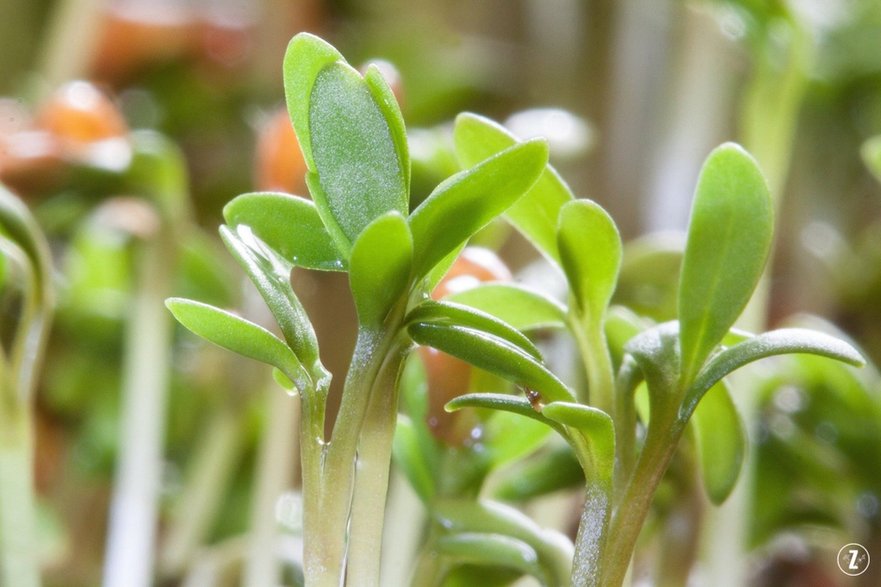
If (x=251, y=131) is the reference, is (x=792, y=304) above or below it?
below

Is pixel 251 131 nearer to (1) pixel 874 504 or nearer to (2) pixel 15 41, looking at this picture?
(2) pixel 15 41

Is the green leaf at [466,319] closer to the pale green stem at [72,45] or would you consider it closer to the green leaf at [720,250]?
the green leaf at [720,250]

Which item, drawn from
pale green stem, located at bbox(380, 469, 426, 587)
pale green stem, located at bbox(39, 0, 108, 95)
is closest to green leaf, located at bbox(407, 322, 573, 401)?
pale green stem, located at bbox(380, 469, 426, 587)

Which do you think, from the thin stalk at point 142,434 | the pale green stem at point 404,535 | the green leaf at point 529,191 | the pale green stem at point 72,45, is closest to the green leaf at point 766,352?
the green leaf at point 529,191

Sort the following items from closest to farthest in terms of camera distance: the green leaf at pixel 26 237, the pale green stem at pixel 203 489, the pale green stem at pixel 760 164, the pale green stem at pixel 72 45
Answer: the green leaf at pixel 26 237, the pale green stem at pixel 760 164, the pale green stem at pixel 203 489, the pale green stem at pixel 72 45

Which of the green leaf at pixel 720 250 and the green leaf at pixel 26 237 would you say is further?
the green leaf at pixel 26 237

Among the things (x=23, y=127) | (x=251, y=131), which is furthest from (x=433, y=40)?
(x=23, y=127)

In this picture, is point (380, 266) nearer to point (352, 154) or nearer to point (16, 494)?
point (352, 154)

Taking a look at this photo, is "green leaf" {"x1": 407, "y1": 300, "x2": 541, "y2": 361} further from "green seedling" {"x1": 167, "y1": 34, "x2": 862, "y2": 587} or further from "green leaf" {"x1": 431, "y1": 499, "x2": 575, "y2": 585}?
"green leaf" {"x1": 431, "y1": 499, "x2": 575, "y2": 585}
